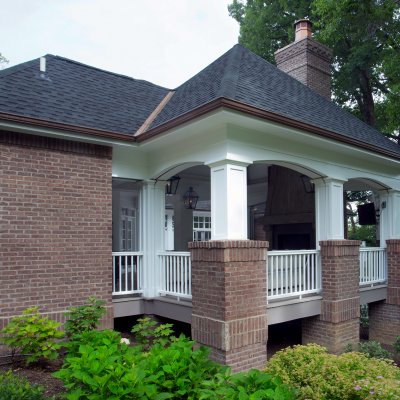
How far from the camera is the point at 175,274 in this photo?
759 centimetres

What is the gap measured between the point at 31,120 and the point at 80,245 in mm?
2136

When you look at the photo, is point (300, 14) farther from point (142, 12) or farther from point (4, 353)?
point (4, 353)

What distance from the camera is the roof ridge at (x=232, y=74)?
6308 millimetres

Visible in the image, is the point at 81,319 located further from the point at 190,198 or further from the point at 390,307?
the point at 390,307

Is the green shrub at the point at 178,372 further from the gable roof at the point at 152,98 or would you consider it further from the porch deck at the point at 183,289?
the gable roof at the point at 152,98

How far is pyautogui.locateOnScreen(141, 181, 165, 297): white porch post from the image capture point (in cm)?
791

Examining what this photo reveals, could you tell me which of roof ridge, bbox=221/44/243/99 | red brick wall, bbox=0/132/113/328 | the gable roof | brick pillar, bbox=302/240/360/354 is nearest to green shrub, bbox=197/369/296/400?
the gable roof

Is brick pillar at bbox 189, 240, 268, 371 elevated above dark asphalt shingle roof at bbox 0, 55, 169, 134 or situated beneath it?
situated beneath

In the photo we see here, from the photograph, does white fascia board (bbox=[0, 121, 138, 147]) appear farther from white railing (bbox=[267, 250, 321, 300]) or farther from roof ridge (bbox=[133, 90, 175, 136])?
white railing (bbox=[267, 250, 321, 300])

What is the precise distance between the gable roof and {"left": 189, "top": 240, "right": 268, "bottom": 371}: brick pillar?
2.04m

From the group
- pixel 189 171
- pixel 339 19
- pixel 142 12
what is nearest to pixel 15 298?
pixel 189 171

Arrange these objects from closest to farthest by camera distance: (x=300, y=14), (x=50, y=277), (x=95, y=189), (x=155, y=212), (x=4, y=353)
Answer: (x=4, y=353) < (x=50, y=277) < (x=95, y=189) < (x=155, y=212) < (x=300, y=14)

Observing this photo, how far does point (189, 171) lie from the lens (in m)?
10.6

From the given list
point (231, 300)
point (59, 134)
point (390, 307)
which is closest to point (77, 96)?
point (59, 134)
